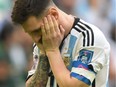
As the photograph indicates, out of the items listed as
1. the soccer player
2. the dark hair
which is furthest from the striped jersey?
the dark hair

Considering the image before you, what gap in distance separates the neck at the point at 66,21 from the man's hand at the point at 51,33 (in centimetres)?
4

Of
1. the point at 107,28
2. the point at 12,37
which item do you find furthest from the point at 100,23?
the point at 12,37

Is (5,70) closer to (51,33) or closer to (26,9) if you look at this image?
(51,33)

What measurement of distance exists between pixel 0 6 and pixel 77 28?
4.40 m

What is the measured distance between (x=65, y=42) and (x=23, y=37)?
364cm

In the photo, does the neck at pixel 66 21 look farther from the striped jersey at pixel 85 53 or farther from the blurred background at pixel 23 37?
the blurred background at pixel 23 37

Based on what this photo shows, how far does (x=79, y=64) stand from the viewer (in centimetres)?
404

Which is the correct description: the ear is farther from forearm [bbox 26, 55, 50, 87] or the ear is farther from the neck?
forearm [bbox 26, 55, 50, 87]

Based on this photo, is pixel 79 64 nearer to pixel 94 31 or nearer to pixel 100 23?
pixel 94 31

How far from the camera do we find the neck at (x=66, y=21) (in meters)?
4.07

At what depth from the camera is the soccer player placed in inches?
157

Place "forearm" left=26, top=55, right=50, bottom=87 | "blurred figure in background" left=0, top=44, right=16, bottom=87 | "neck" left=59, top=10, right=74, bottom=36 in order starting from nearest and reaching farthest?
"neck" left=59, top=10, right=74, bottom=36
"forearm" left=26, top=55, right=50, bottom=87
"blurred figure in background" left=0, top=44, right=16, bottom=87

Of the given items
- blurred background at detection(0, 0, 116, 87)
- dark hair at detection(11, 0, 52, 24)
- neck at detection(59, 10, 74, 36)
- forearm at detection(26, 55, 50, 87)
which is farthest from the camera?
blurred background at detection(0, 0, 116, 87)

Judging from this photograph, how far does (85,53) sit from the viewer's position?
4016 millimetres
